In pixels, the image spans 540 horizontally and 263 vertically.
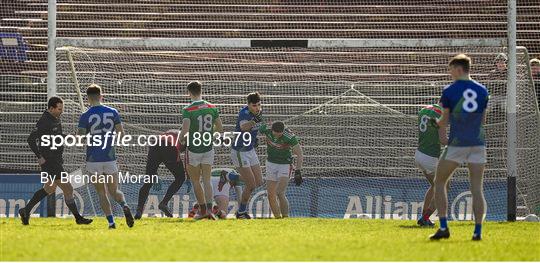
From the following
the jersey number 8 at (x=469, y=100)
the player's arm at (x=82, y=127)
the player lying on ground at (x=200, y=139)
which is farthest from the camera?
the player lying on ground at (x=200, y=139)

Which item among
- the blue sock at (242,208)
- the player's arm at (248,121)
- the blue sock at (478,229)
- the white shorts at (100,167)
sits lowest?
the blue sock at (478,229)

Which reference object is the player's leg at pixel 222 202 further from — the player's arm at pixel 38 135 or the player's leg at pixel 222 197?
the player's arm at pixel 38 135

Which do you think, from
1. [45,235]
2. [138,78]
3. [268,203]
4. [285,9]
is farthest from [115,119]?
[285,9]

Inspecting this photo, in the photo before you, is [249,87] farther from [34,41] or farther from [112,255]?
[112,255]

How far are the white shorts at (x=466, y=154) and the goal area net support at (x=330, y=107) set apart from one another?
23.6 ft

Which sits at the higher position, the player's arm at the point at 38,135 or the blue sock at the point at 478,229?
the player's arm at the point at 38,135

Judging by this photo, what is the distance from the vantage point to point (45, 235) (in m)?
14.2

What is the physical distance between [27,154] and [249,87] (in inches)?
176

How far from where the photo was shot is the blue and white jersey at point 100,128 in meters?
16.1

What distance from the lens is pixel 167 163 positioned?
20.8 m

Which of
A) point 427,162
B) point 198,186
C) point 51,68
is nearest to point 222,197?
point 198,186

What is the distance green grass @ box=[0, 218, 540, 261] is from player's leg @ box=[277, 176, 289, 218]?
243 cm

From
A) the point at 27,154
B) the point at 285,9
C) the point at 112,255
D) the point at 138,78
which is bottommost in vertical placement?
the point at 112,255

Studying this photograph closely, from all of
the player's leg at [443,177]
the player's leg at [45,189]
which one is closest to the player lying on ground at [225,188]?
the player's leg at [45,189]
